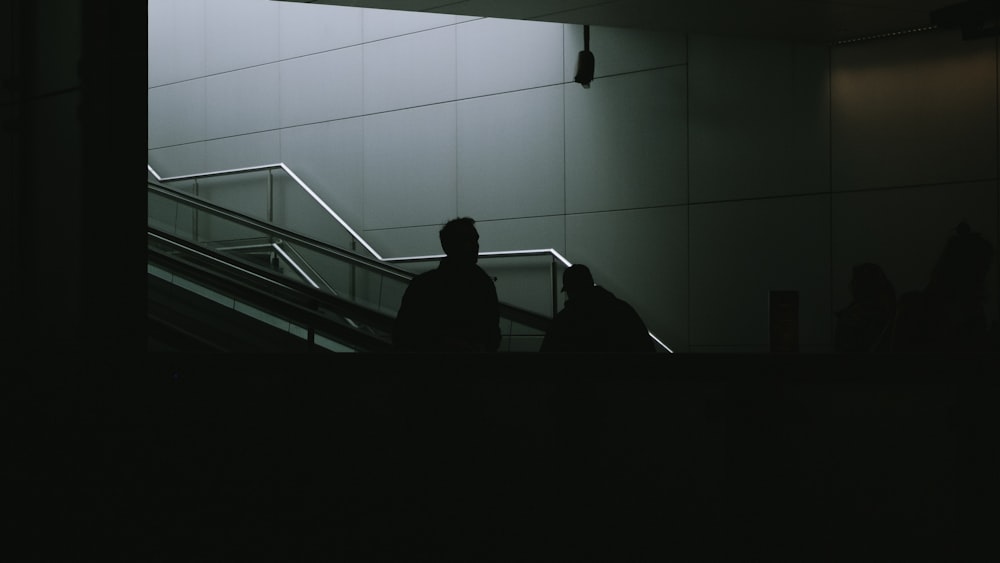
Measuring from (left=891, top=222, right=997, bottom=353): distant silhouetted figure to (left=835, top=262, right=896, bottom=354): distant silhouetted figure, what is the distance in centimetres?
A: 142

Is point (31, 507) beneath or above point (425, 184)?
beneath

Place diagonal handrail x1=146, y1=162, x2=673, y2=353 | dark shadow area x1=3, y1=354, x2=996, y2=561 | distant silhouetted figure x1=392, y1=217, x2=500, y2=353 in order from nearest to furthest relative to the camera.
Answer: dark shadow area x1=3, y1=354, x2=996, y2=561 < distant silhouetted figure x1=392, y1=217, x2=500, y2=353 < diagonal handrail x1=146, y1=162, x2=673, y2=353

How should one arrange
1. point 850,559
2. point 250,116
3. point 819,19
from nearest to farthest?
point 850,559, point 819,19, point 250,116

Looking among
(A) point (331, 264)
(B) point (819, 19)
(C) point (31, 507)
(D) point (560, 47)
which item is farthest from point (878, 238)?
(C) point (31, 507)

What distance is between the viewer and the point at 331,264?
441 inches

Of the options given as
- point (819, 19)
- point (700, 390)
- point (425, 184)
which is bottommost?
point (700, 390)

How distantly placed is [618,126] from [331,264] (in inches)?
141

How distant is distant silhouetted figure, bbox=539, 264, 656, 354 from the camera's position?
446 cm

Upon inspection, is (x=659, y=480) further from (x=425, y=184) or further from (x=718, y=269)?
(x=425, y=184)

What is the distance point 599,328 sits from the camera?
177 inches

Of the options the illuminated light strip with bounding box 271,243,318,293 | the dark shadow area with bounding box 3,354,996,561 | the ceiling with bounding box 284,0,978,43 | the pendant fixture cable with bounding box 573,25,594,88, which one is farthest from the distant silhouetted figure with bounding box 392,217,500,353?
the illuminated light strip with bounding box 271,243,318,293

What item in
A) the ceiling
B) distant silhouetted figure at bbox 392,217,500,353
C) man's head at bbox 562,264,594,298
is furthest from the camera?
the ceiling

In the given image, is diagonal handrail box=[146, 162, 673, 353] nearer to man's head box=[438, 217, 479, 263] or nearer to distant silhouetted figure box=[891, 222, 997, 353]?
distant silhouetted figure box=[891, 222, 997, 353]

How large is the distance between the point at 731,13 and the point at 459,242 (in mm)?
4758
